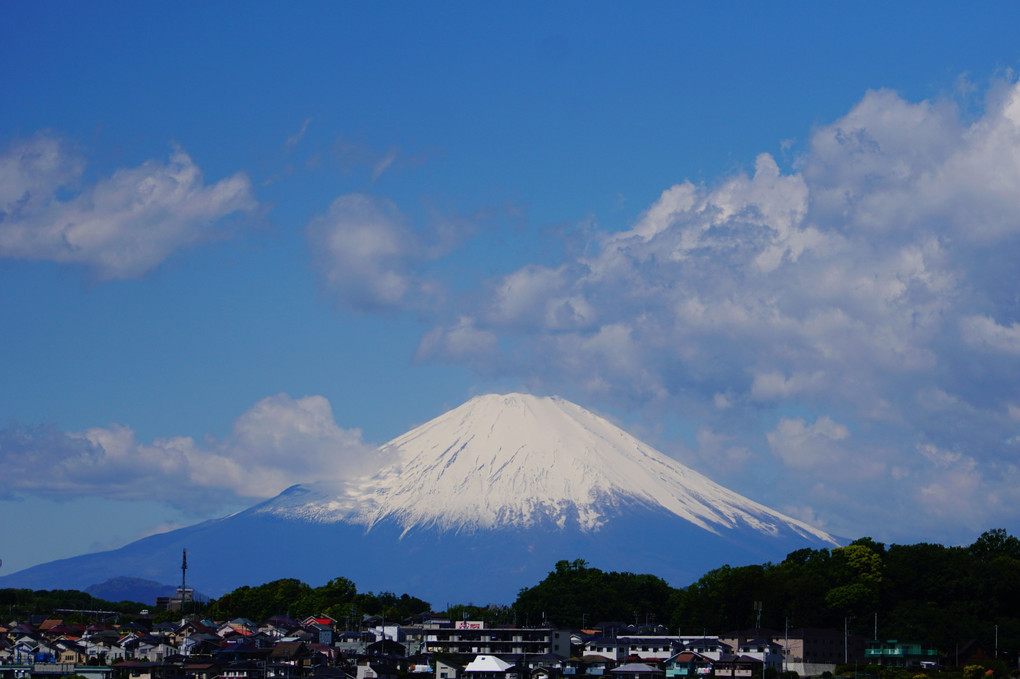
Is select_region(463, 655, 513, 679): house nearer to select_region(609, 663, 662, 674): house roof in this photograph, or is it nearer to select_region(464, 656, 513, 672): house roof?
select_region(464, 656, 513, 672): house roof

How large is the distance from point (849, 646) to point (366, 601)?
4821cm

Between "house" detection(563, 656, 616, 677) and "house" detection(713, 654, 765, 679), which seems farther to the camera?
"house" detection(563, 656, 616, 677)

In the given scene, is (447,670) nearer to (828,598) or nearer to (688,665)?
(688,665)

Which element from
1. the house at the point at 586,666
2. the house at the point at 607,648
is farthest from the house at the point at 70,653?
the house at the point at 607,648

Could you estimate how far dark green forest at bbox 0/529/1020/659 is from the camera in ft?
250

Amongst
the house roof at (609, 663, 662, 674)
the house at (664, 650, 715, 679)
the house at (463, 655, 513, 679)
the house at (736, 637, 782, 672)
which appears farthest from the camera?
the house at (463, 655, 513, 679)

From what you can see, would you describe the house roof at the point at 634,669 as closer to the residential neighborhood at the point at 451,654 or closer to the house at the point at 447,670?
the residential neighborhood at the point at 451,654

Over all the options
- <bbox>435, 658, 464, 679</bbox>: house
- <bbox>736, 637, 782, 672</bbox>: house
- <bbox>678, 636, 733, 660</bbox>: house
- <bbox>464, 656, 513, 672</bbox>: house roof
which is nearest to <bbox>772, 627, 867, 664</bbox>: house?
<bbox>736, 637, 782, 672</bbox>: house

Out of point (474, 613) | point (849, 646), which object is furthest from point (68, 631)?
point (849, 646)

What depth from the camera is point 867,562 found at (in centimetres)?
8500

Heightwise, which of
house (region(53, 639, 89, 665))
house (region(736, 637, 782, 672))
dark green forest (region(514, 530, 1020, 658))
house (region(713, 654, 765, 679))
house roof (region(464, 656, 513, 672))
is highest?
dark green forest (region(514, 530, 1020, 658))

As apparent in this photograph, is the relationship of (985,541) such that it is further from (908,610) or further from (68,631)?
(68,631)

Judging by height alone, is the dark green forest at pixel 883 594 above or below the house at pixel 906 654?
above

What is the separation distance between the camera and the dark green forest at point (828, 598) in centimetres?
7612
